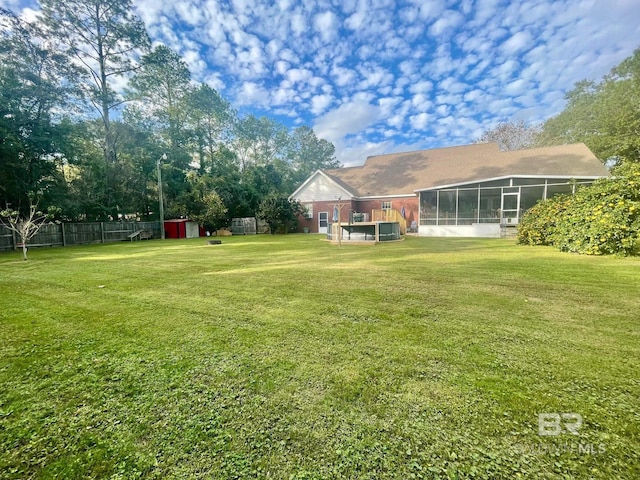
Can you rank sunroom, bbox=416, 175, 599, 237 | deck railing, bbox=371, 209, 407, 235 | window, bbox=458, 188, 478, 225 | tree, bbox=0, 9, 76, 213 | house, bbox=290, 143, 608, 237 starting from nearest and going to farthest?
tree, bbox=0, 9, 76, 213 < sunroom, bbox=416, 175, 599, 237 < house, bbox=290, 143, 608, 237 < window, bbox=458, 188, 478, 225 < deck railing, bbox=371, 209, 407, 235

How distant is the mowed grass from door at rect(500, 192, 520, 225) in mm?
12879

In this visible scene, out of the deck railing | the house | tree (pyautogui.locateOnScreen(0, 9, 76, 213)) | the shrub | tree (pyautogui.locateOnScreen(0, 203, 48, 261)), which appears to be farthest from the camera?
the deck railing

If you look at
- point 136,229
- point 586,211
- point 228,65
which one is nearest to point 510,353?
point 586,211

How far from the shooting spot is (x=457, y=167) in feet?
67.1

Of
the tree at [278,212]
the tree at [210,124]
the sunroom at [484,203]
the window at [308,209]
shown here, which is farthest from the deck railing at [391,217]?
the tree at [210,124]

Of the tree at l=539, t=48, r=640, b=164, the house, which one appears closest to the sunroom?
the house

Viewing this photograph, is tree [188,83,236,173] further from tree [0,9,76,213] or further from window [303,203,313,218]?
tree [0,9,76,213]

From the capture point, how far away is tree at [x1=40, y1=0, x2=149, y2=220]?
17703 millimetres

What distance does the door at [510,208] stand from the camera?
1524 cm

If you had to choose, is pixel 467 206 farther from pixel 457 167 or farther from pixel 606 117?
pixel 606 117

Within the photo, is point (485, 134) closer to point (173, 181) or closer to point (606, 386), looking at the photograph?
point (173, 181)

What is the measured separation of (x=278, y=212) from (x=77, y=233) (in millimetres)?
12363

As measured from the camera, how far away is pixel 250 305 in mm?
3721

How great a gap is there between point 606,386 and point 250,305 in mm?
3505
